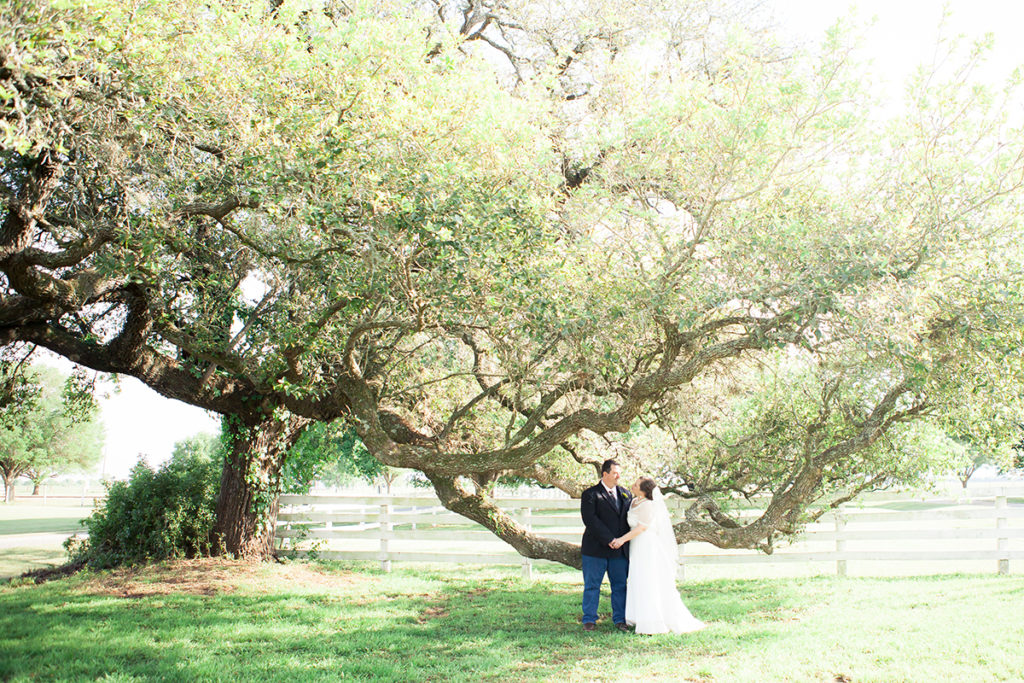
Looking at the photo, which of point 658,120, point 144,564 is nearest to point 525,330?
point 658,120

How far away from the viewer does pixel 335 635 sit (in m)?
7.46

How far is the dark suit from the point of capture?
25.9 feet

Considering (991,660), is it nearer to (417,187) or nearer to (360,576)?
(417,187)

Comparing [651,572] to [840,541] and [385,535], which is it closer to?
[840,541]

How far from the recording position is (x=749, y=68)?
20.0 feet

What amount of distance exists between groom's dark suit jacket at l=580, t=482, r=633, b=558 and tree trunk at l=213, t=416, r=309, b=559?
6.02m

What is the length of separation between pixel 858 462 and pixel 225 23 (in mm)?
8966

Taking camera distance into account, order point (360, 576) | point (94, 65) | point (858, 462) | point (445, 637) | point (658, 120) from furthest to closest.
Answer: point (360, 576) < point (858, 462) < point (445, 637) < point (658, 120) < point (94, 65)

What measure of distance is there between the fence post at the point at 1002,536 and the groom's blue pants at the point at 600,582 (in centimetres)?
737

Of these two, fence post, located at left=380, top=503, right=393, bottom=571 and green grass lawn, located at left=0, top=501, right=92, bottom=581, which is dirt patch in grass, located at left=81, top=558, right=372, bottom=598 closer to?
fence post, located at left=380, top=503, right=393, bottom=571

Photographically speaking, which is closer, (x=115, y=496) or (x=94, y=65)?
(x=94, y=65)

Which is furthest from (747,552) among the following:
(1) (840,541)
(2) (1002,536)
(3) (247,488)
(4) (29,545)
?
(4) (29,545)

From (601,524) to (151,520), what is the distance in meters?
8.41

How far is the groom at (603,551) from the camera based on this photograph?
25.9 feet
